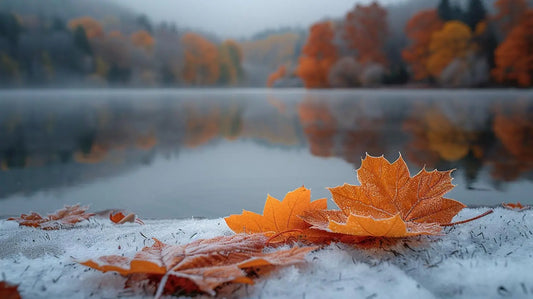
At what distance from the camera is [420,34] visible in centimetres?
575

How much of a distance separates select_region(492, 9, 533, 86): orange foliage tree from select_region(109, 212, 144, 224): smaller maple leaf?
6.10 m

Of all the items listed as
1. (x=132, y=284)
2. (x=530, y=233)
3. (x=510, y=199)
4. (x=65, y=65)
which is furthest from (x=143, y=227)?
(x=65, y=65)

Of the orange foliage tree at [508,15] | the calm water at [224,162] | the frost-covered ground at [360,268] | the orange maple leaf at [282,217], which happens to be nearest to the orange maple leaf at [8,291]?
the frost-covered ground at [360,268]

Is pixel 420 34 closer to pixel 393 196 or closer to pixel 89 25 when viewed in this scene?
pixel 89 25

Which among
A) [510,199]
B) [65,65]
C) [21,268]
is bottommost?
[510,199]

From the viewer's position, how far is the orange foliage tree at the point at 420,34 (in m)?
5.73

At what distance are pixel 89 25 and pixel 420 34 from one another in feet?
15.7

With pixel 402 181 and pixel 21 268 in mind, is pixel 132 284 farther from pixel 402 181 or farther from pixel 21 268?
pixel 402 181

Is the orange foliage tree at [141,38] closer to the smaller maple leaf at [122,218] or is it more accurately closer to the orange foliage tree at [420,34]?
the orange foliage tree at [420,34]

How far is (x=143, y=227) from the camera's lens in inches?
24.6

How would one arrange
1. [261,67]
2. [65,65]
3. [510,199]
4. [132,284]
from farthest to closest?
1. [261,67]
2. [65,65]
3. [510,199]
4. [132,284]

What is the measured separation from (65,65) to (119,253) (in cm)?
585

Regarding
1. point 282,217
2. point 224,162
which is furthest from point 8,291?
point 224,162

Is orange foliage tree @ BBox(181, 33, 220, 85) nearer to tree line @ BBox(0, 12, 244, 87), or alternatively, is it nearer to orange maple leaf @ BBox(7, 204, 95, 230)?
tree line @ BBox(0, 12, 244, 87)
